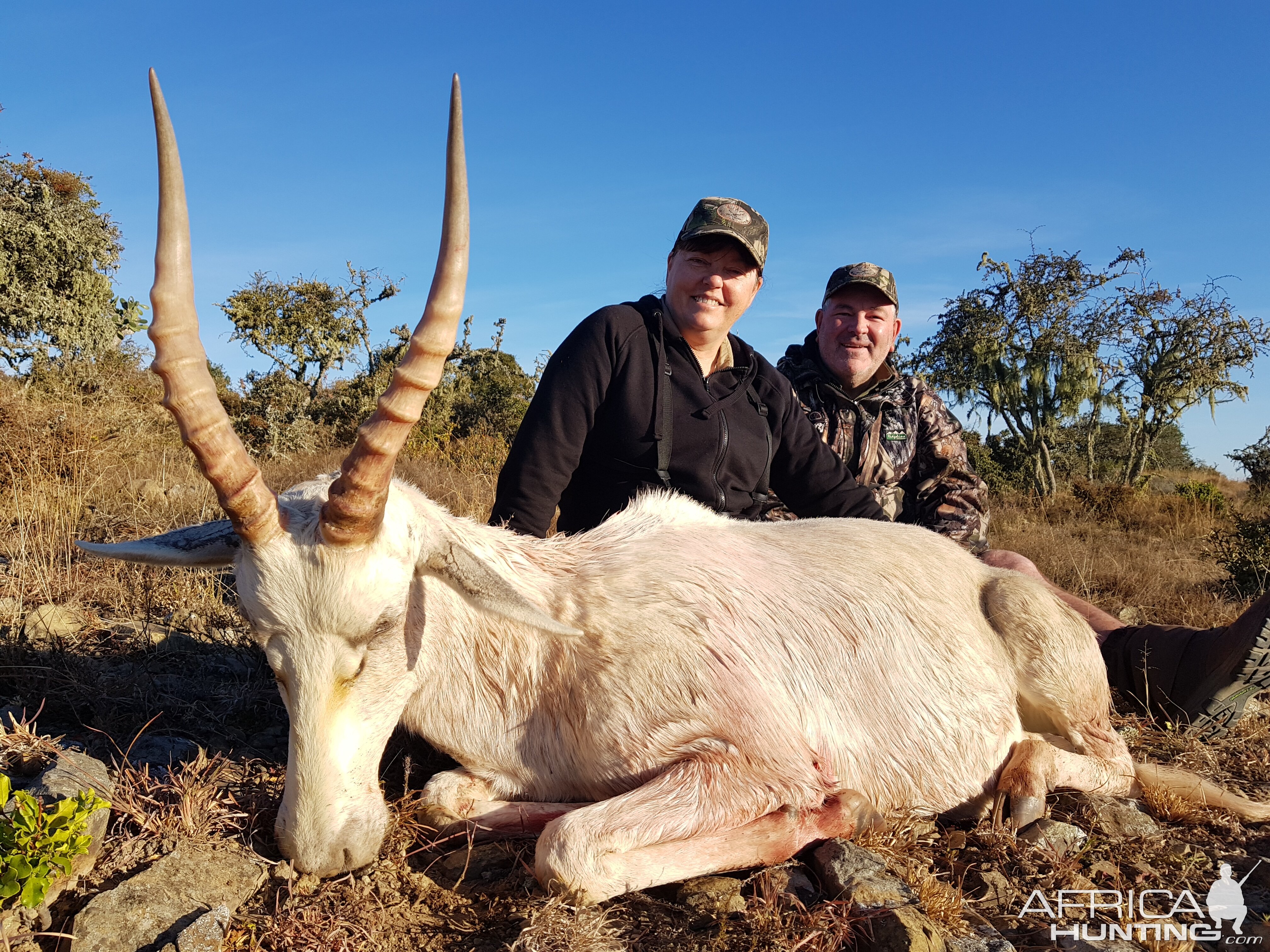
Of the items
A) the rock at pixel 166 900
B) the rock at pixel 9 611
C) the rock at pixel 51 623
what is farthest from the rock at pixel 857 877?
the rock at pixel 9 611

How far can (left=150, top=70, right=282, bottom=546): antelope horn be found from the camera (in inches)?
85.0

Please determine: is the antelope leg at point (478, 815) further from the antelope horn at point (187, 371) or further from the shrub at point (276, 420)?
the shrub at point (276, 420)

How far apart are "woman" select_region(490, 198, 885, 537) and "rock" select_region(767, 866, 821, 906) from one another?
6.94 feet

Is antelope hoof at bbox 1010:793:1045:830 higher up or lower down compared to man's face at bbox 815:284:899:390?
lower down

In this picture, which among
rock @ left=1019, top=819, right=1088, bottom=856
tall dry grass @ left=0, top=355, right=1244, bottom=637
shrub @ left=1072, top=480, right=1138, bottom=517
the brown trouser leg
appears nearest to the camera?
rock @ left=1019, top=819, right=1088, bottom=856

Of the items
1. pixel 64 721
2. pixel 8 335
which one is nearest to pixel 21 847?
pixel 64 721

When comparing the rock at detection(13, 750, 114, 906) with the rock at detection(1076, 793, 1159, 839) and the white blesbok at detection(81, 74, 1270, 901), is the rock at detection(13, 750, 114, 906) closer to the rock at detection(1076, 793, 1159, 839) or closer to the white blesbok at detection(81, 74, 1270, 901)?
the white blesbok at detection(81, 74, 1270, 901)

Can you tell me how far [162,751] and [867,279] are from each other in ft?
17.8

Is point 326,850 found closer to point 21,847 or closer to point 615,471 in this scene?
point 21,847

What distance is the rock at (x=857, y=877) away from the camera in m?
2.50

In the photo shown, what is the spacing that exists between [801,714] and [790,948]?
922 mm

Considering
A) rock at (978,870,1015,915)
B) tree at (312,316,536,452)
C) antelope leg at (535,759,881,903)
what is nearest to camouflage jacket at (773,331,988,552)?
rock at (978,870,1015,915)

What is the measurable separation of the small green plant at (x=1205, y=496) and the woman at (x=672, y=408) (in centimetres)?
1300

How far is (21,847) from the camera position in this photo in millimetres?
2238
